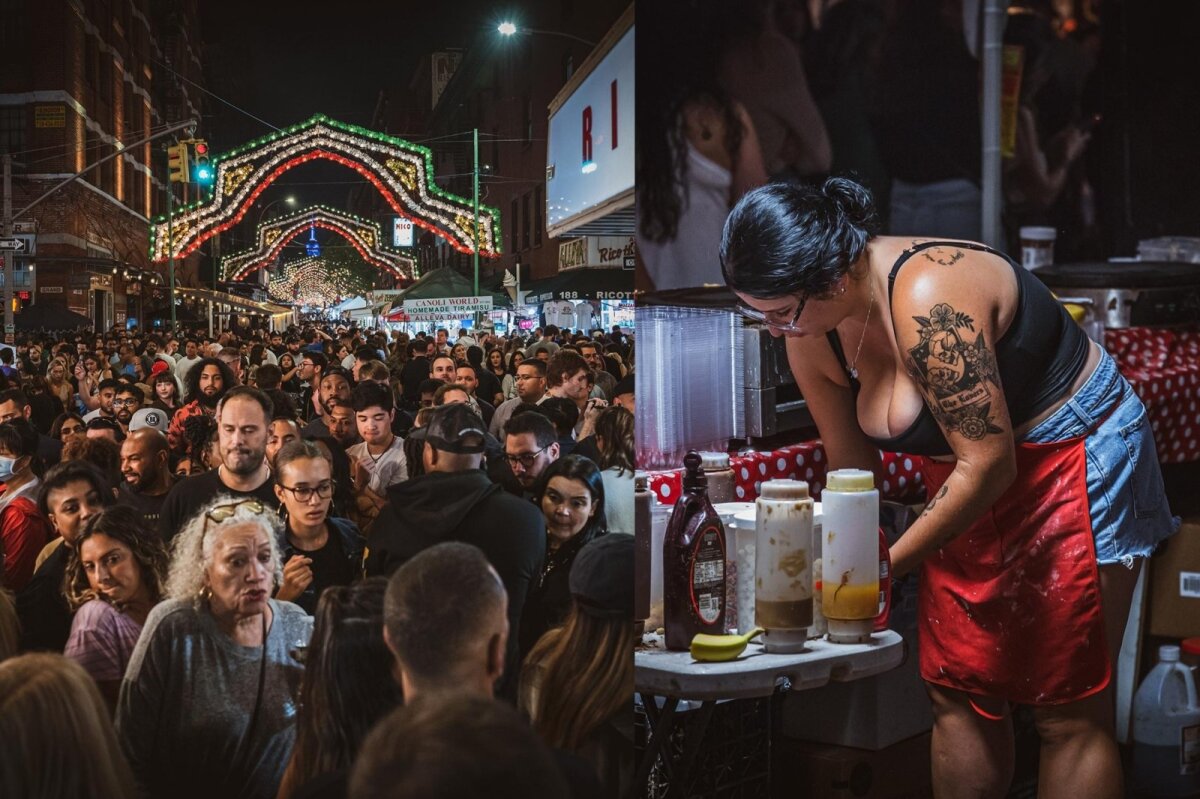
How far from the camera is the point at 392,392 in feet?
7.11

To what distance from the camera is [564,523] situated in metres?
1.57

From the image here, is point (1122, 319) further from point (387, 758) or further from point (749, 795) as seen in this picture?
point (387, 758)

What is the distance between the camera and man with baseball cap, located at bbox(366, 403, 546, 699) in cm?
151

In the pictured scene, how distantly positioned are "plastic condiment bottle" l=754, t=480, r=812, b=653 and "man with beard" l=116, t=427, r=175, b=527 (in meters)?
1.05

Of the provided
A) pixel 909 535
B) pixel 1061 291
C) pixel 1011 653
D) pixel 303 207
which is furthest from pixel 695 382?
pixel 1061 291

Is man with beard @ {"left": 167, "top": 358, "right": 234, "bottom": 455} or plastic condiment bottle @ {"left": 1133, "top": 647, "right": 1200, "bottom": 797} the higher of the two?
man with beard @ {"left": 167, "top": 358, "right": 234, "bottom": 455}

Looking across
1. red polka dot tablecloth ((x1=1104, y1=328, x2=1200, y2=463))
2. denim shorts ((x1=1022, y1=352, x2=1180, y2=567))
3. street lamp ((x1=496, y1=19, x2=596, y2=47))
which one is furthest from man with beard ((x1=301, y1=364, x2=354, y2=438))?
red polka dot tablecloth ((x1=1104, y1=328, x2=1200, y2=463))

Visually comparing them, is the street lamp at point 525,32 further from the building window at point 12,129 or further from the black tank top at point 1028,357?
the black tank top at point 1028,357

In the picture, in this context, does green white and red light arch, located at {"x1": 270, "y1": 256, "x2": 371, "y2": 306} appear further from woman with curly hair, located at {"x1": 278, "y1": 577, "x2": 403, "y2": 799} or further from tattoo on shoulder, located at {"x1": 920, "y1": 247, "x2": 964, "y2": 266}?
tattoo on shoulder, located at {"x1": 920, "y1": 247, "x2": 964, "y2": 266}

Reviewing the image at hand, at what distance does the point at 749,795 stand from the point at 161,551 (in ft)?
5.78

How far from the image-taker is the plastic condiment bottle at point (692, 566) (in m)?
2.25

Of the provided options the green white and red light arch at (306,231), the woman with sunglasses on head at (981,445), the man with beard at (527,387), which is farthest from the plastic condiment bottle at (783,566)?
the green white and red light arch at (306,231)

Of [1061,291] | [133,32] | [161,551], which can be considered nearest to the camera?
[161,551]

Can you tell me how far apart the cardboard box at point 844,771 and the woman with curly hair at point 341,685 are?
5.69ft
